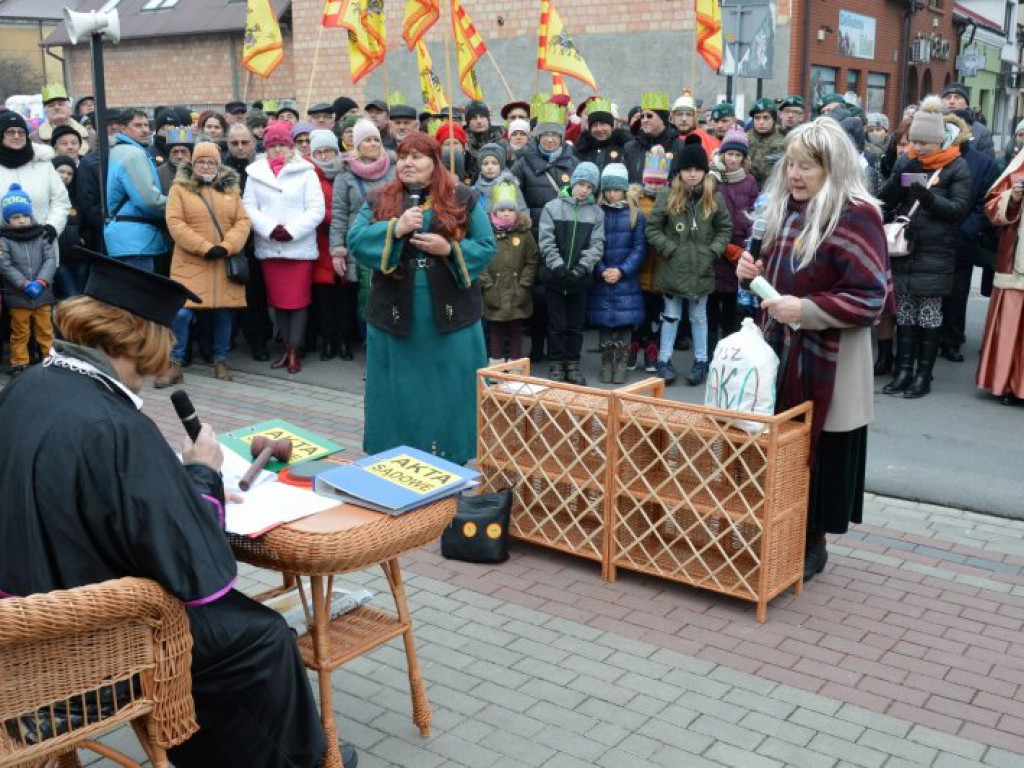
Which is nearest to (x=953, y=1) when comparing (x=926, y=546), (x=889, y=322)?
(x=889, y=322)

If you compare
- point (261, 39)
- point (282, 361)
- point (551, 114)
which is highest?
point (261, 39)

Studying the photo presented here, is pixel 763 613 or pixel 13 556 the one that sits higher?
pixel 13 556

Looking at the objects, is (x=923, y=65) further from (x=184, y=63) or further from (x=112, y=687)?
(x=112, y=687)

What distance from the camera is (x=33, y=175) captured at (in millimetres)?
9750

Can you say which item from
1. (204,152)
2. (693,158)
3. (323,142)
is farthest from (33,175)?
(693,158)

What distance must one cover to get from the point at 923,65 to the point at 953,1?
17.0ft

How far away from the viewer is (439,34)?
25.4 metres

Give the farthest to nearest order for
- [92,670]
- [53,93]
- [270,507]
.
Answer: [53,93] → [270,507] → [92,670]

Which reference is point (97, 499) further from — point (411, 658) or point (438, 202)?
point (438, 202)

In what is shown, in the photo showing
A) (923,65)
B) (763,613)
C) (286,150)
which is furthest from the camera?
(923,65)

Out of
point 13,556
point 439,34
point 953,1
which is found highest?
point 953,1

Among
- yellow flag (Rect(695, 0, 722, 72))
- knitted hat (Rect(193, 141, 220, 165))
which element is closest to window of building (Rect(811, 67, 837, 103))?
yellow flag (Rect(695, 0, 722, 72))

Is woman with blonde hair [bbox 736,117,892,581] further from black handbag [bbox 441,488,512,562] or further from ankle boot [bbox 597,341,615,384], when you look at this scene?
ankle boot [bbox 597,341,615,384]

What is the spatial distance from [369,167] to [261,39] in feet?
16.0
